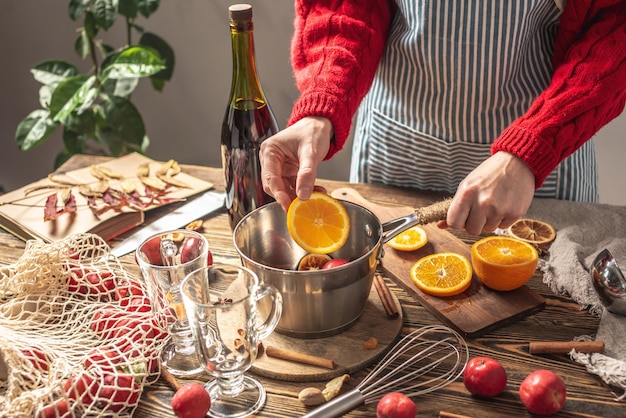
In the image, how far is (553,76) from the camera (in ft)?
4.02

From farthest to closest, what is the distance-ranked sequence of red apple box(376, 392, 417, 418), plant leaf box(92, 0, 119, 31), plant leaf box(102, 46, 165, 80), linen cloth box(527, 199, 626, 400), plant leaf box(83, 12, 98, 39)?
plant leaf box(83, 12, 98, 39) → plant leaf box(92, 0, 119, 31) → plant leaf box(102, 46, 165, 80) → linen cloth box(527, 199, 626, 400) → red apple box(376, 392, 417, 418)

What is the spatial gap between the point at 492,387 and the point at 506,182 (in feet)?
1.15

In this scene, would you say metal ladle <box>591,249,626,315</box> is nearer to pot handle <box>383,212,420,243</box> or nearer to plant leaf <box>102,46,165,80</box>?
pot handle <box>383,212,420,243</box>

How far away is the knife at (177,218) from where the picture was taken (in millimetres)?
1350

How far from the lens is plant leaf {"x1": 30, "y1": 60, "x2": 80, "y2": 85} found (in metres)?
2.28

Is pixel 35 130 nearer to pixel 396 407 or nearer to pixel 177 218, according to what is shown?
pixel 177 218

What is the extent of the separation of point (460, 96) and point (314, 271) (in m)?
0.65

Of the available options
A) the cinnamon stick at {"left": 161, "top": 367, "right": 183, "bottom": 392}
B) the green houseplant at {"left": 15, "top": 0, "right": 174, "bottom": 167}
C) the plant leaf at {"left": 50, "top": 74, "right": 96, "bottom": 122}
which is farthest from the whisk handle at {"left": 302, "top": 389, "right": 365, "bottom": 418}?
the plant leaf at {"left": 50, "top": 74, "right": 96, "bottom": 122}

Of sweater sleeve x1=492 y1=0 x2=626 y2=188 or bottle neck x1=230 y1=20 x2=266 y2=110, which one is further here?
bottle neck x1=230 y1=20 x2=266 y2=110

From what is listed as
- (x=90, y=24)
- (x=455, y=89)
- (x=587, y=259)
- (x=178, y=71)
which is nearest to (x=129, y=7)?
(x=90, y=24)

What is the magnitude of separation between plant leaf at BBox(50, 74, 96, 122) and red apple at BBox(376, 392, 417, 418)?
5.15ft

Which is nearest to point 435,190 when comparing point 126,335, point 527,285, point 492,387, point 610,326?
point 527,285

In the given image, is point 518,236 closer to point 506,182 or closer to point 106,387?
point 506,182

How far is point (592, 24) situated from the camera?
3.99 feet
